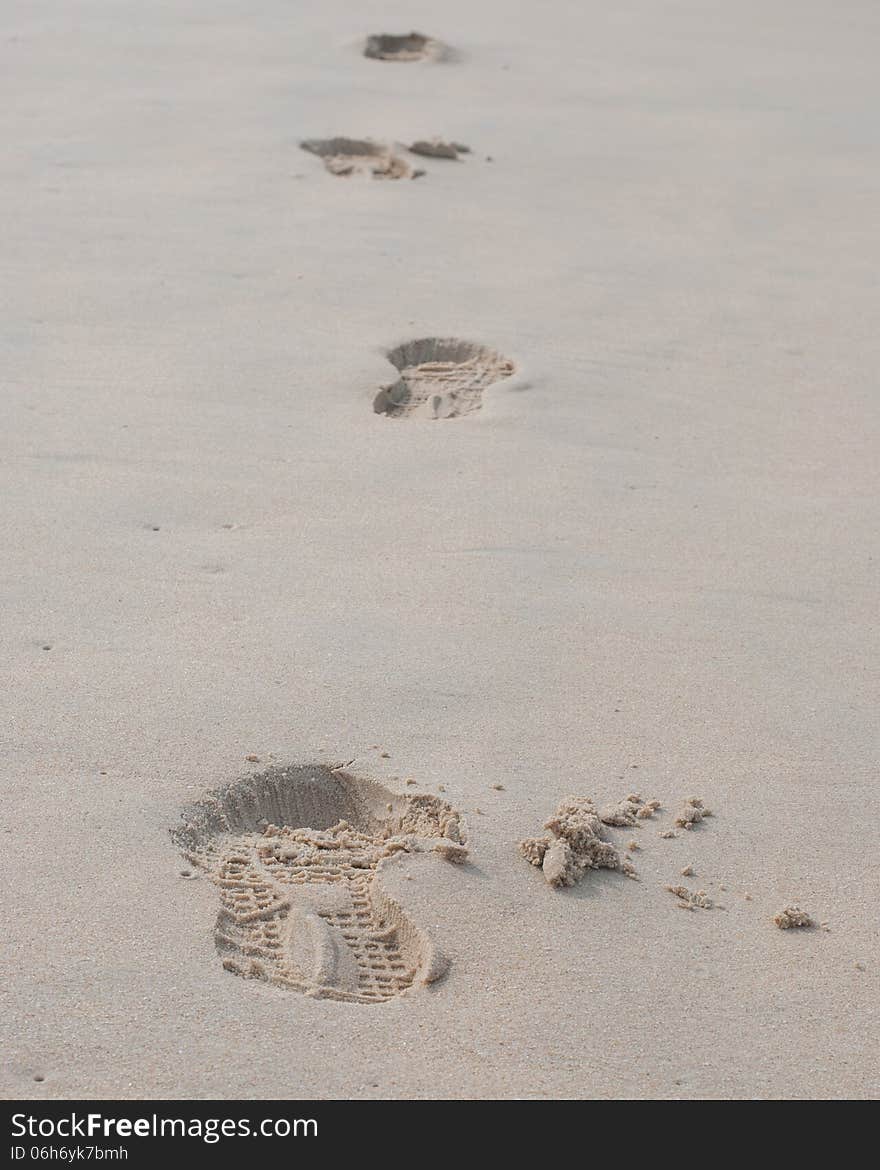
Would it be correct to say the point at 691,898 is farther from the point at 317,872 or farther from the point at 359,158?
the point at 359,158

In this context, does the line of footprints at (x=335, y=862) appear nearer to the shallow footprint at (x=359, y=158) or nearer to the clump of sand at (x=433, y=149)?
the shallow footprint at (x=359, y=158)

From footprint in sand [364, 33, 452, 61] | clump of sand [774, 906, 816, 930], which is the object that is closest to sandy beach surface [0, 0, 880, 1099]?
clump of sand [774, 906, 816, 930]

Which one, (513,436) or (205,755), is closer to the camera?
(205,755)

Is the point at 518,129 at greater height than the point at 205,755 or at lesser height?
greater

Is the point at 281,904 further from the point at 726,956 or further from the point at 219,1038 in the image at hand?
the point at 726,956

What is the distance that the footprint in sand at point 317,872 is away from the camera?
1910mm

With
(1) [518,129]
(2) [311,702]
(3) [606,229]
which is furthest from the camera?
(1) [518,129]

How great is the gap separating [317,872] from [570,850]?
38 centimetres

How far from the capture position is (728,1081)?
177cm

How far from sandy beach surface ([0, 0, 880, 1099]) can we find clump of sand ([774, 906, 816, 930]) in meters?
0.02

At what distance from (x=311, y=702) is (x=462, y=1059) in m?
0.77

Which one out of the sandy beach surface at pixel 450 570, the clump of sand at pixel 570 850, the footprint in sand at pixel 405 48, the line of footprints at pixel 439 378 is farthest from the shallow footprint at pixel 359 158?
the clump of sand at pixel 570 850

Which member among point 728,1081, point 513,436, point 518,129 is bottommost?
point 728,1081
